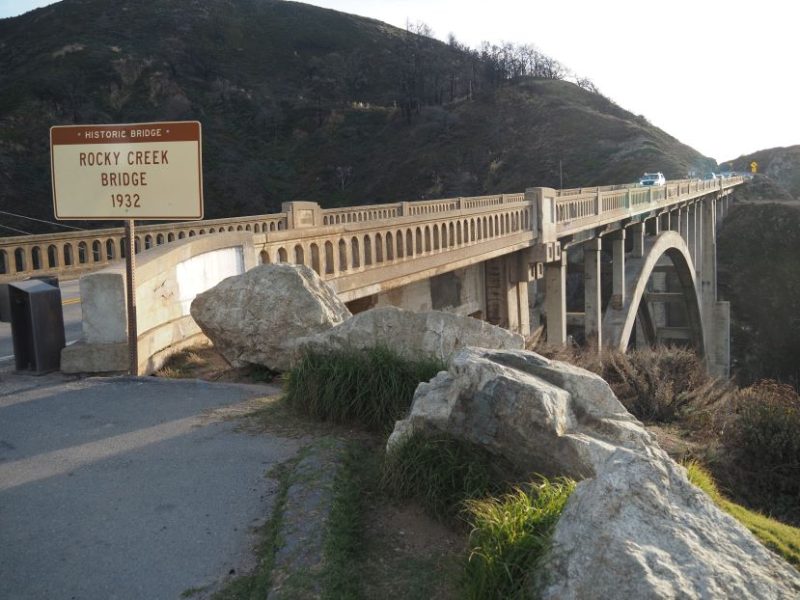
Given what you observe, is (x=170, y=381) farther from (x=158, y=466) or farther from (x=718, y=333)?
(x=718, y=333)

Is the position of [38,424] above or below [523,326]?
above

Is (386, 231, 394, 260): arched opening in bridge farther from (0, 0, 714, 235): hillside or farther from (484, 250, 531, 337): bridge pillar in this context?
(0, 0, 714, 235): hillside

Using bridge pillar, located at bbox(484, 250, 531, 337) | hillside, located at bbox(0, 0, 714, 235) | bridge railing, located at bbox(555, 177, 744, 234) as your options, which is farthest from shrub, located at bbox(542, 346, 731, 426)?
hillside, located at bbox(0, 0, 714, 235)

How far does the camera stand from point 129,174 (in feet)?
20.6

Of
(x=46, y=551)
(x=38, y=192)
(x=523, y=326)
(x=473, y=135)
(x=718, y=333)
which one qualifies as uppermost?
(x=473, y=135)

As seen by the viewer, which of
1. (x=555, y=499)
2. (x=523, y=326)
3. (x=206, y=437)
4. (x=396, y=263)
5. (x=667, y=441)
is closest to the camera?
(x=555, y=499)

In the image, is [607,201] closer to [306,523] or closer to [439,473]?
[439,473]

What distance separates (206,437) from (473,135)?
72.2 metres

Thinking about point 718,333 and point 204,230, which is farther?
point 718,333

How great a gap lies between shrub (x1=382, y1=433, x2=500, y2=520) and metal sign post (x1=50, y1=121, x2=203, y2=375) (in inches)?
121

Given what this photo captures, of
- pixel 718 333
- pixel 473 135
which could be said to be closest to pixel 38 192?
pixel 473 135

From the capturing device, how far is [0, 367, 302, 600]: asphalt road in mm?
3209

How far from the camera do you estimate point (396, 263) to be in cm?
1078

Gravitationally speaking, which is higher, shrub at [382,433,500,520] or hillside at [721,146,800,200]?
hillside at [721,146,800,200]
